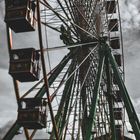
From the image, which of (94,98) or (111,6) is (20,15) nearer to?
(94,98)

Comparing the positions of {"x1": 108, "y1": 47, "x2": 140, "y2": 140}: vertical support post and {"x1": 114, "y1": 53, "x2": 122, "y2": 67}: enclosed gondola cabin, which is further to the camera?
{"x1": 114, "y1": 53, "x2": 122, "y2": 67}: enclosed gondola cabin

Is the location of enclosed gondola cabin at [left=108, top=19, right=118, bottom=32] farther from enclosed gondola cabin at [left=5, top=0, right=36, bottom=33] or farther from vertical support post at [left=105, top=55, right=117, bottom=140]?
enclosed gondola cabin at [left=5, top=0, right=36, bottom=33]

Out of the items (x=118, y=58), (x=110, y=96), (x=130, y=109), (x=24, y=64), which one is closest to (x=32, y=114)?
(x=24, y=64)

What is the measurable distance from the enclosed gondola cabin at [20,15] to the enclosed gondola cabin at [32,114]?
240cm

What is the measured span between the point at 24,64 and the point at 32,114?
1.68 metres

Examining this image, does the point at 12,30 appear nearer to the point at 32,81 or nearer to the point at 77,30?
the point at 32,81

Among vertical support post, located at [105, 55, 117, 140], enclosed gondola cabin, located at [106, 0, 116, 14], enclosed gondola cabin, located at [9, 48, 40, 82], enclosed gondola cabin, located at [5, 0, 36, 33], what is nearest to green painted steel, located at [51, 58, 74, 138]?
vertical support post, located at [105, 55, 117, 140]

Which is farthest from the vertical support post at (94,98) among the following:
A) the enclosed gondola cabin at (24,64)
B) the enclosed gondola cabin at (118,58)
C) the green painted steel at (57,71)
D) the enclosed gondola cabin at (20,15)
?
the enclosed gondola cabin at (118,58)

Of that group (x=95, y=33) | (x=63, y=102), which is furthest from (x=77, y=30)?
(x=63, y=102)

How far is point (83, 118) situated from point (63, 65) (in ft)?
7.86

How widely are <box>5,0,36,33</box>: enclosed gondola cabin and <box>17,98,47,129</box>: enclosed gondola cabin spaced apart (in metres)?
2.40

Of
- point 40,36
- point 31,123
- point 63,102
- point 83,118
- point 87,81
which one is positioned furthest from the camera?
point 87,81

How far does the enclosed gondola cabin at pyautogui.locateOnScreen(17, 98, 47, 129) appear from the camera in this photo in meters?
14.3

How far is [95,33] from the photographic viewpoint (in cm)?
Result: 1897
